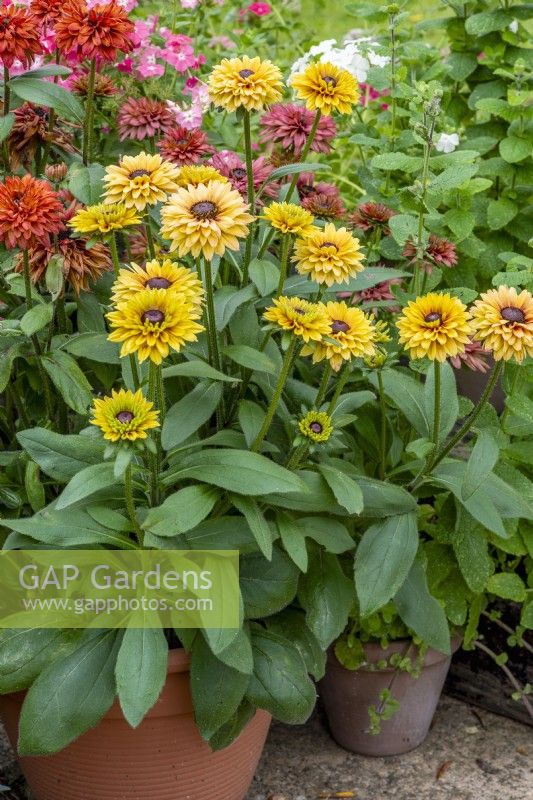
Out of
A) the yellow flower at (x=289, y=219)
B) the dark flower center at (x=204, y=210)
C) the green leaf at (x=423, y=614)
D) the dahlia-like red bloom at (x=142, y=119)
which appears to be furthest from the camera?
the dahlia-like red bloom at (x=142, y=119)

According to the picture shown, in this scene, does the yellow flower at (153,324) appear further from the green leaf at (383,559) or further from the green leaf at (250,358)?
the green leaf at (383,559)

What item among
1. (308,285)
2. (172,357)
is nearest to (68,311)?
(172,357)

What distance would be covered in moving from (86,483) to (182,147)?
0.63 m

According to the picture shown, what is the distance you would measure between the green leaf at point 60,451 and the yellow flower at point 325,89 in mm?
571

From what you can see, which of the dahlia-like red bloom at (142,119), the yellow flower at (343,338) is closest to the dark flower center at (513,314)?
the yellow flower at (343,338)

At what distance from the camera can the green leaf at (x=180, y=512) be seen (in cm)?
138

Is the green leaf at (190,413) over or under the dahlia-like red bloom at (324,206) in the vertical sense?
under

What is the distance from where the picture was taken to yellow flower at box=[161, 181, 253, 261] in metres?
1.30

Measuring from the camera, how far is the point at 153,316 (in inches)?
48.2

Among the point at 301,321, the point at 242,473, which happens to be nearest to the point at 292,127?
the point at 301,321

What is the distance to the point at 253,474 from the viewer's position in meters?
1.40

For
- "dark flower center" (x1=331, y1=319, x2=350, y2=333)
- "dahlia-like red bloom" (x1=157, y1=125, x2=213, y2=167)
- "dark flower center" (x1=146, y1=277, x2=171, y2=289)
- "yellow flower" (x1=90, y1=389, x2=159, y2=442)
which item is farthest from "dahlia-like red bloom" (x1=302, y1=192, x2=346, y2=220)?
"yellow flower" (x1=90, y1=389, x2=159, y2=442)

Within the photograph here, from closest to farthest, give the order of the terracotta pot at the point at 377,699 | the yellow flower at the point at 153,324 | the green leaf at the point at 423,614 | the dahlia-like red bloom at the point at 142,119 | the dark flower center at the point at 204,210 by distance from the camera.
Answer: the yellow flower at the point at 153,324 < the dark flower center at the point at 204,210 < the green leaf at the point at 423,614 < the dahlia-like red bloom at the point at 142,119 < the terracotta pot at the point at 377,699

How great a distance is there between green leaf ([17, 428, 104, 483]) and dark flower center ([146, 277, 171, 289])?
0.29 m
